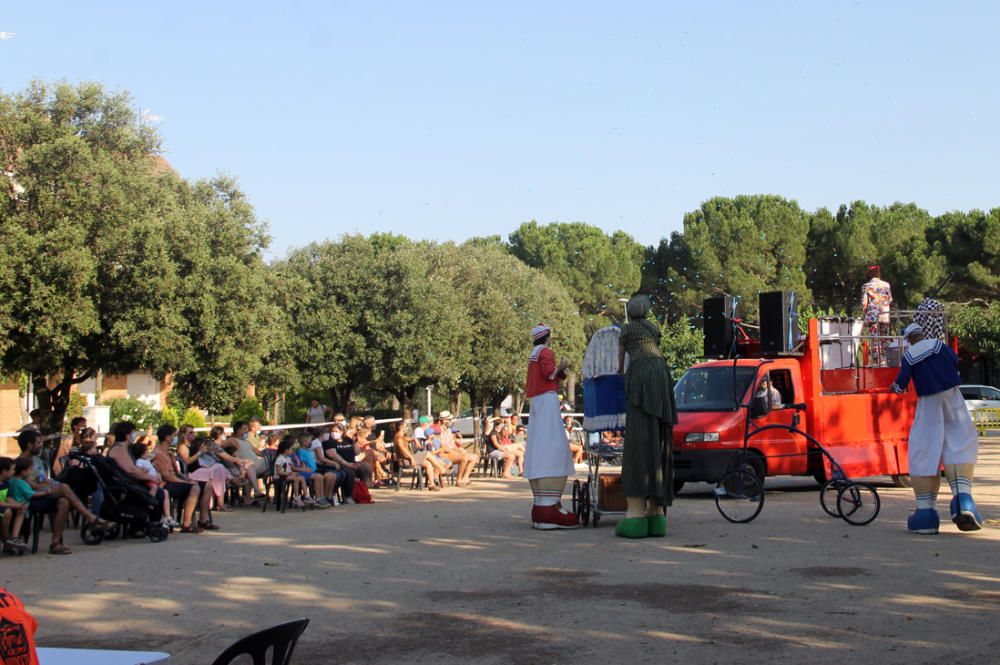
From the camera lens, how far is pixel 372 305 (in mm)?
45875

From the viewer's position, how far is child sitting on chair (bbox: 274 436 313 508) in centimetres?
1795

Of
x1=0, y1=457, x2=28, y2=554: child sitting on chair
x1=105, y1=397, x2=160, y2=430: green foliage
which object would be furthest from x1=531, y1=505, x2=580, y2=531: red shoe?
x1=105, y1=397, x2=160, y2=430: green foliage

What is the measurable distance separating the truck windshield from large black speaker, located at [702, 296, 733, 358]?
0.34 metres

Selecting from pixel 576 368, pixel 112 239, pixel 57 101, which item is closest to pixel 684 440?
pixel 112 239

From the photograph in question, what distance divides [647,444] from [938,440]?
2843 mm

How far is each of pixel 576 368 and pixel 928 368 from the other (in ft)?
179

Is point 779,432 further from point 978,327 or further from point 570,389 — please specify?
point 570,389

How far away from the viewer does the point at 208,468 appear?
53.6ft

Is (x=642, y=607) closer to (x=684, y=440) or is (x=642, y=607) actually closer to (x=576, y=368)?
(x=684, y=440)

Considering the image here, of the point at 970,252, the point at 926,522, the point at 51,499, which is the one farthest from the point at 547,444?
the point at 970,252

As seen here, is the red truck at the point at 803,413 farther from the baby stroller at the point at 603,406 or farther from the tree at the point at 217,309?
the tree at the point at 217,309

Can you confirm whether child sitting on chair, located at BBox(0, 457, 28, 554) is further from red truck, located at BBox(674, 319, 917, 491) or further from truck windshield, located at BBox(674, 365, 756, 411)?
truck windshield, located at BBox(674, 365, 756, 411)

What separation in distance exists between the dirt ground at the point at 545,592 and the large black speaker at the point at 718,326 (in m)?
4.25

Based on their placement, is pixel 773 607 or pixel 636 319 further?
pixel 636 319
